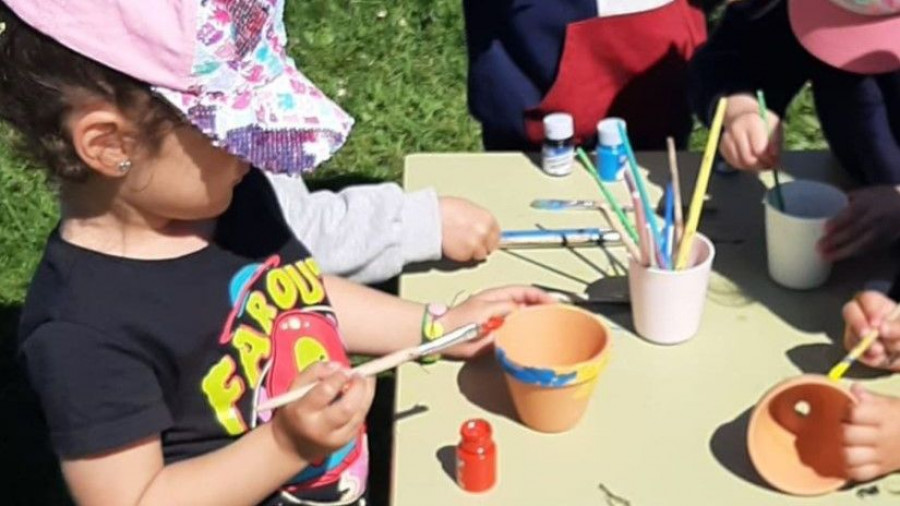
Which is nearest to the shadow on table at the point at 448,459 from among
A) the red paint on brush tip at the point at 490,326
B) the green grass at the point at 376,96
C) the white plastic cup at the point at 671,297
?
the red paint on brush tip at the point at 490,326

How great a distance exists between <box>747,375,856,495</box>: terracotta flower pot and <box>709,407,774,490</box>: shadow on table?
1 centimetres

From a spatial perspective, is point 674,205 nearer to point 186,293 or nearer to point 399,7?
point 186,293

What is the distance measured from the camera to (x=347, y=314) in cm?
142

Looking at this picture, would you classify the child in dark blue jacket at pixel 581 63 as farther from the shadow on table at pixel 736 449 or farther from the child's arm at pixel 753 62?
the shadow on table at pixel 736 449

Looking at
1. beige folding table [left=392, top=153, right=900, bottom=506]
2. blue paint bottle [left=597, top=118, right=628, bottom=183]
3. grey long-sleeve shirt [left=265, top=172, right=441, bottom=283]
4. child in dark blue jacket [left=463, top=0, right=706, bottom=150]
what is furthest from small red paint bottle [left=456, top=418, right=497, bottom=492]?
child in dark blue jacket [left=463, top=0, right=706, bottom=150]

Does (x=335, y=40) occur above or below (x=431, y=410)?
below

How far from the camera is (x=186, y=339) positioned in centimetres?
120

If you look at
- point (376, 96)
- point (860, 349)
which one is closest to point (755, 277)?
point (860, 349)

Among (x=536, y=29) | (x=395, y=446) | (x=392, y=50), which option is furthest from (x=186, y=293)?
(x=392, y=50)

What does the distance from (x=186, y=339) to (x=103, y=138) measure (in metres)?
0.19

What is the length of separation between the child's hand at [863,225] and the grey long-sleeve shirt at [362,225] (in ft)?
1.31

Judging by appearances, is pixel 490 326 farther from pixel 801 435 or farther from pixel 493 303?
pixel 801 435

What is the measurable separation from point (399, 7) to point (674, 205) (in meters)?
2.02

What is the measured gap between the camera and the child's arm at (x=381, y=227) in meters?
1.42
